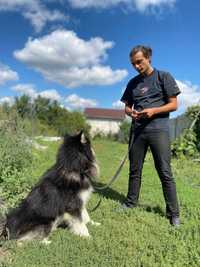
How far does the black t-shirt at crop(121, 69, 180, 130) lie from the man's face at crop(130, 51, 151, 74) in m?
0.14

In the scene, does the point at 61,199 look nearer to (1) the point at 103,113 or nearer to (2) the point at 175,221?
(2) the point at 175,221

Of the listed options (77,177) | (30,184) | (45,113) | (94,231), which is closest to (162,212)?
(94,231)

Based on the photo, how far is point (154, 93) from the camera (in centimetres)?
467

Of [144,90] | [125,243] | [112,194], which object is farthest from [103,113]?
[125,243]

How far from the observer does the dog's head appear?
4.14 meters

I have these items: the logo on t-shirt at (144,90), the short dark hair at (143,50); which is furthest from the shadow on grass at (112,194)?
the short dark hair at (143,50)

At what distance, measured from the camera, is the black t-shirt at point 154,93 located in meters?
4.52

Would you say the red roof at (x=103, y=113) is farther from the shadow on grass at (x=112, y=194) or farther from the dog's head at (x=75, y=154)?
the dog's head at (x=75, y=154)

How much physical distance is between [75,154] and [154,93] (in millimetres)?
1441

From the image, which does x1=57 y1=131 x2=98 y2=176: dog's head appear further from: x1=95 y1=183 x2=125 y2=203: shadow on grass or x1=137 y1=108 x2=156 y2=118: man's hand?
x1=95 y1=183 x2=125 y2=203: shadow on grass

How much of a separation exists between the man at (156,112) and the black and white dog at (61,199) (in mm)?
932

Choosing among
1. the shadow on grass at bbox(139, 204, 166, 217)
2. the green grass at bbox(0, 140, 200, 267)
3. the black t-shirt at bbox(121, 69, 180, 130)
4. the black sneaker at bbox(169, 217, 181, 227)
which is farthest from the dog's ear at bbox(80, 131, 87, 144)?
the shadow on grass at bbox(139, 204, 166, 217)

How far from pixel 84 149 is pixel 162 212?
181 cm

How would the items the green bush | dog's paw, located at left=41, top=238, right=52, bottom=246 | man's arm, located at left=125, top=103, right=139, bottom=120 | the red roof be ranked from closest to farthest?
dog's paw, located at left=41, top=238, right=52, bottom=246 < man's arm, located at left=125, top=103, right=139, bottom=120 < the green bush < the red roof
